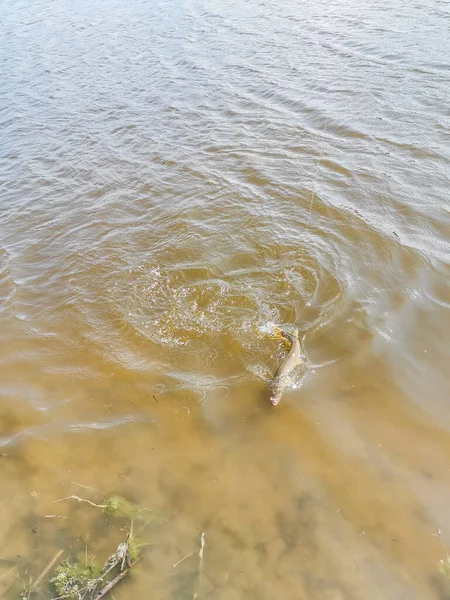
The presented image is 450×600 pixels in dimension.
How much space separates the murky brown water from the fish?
0.15m

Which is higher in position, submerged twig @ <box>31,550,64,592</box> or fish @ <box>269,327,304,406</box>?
fish @ <box>269,327,304,406</box>

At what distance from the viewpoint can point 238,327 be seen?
6516mm

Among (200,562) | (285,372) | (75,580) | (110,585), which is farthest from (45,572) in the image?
(285,372)

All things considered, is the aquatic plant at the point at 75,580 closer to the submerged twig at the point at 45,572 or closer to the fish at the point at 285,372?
the submerged twig at the point at 45,572

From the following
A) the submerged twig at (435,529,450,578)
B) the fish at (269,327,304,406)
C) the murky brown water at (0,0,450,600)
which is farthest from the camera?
the fish at (269,327,304,406)

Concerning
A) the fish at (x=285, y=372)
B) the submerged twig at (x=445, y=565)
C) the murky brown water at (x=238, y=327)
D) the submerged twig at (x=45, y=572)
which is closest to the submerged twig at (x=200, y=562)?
the murky brown water at (x=238, y=327)

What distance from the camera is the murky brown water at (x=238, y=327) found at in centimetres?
448

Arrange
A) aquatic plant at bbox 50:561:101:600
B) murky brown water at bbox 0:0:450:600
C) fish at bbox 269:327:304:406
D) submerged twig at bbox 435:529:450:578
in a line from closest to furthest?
1. aquatic plant at bbox 50:561:101:600
2. submerged twig at bbox 435:529:450:578
3. murky brown water at bbox 0:0:450:600
4. fish at bbox 269:327:304:406

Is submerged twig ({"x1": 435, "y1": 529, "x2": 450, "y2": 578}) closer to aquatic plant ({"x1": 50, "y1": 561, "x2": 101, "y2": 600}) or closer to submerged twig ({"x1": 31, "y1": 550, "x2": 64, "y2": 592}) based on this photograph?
aquatic plant ({"x1": 50, "y1": 561, "x2": 101, "y2": 600})

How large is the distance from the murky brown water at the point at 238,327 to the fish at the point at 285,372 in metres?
0.15

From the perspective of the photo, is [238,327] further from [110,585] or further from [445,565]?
[445,565]

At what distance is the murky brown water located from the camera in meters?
4.48

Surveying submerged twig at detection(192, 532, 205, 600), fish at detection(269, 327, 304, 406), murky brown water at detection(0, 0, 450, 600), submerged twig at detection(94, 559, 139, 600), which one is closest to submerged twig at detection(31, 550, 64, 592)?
murky brown water at detection(0, 0, 450, 600)

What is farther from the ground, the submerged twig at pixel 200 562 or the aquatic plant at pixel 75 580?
the submerged twig at pixel 200 562
